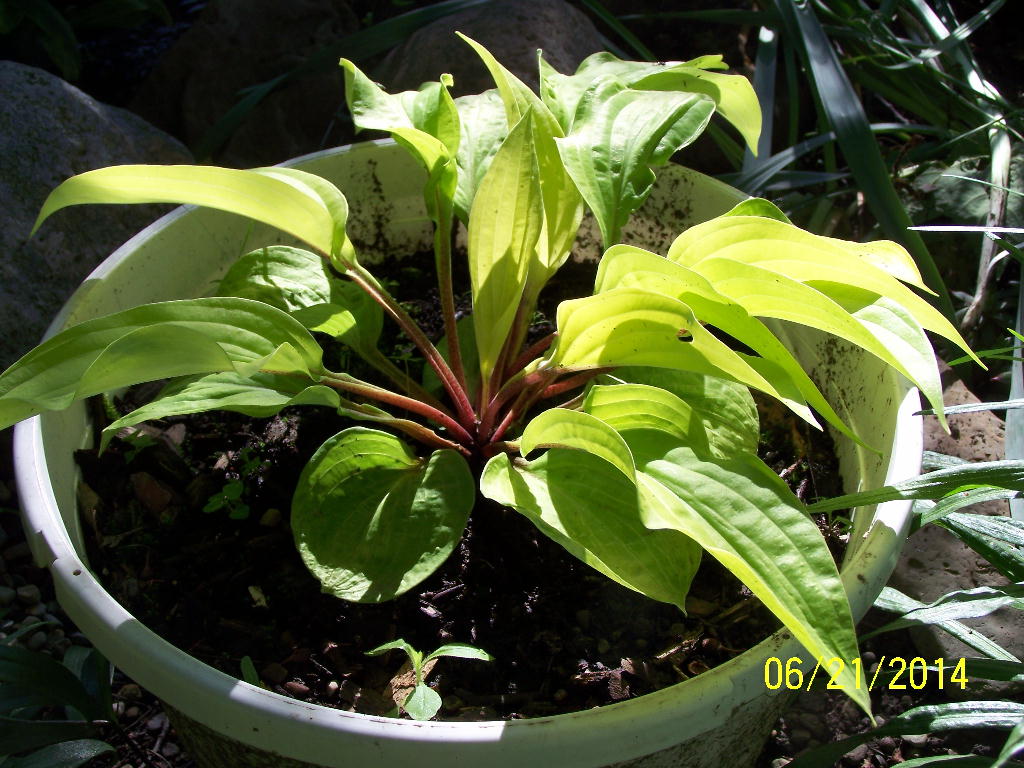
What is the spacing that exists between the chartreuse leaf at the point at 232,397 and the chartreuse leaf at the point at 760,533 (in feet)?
0.96

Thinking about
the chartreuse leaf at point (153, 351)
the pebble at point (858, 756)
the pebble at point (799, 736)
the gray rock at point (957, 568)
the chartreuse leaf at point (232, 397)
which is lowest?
the pebble at point (858, 756)

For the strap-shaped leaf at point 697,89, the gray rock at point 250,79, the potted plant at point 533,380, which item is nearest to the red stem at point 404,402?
the potted plant at point 533,380

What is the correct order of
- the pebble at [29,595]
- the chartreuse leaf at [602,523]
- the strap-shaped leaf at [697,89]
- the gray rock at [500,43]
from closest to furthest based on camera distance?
the chartreuse leaf at [602,523] → the strap-shaped leaf at [697,89] → the pebble at [29,595] → the gray rock at [500,43]

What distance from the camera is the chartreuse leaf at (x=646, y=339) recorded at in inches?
27.5

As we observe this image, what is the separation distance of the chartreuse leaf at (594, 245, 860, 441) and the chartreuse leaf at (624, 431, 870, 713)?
77mm

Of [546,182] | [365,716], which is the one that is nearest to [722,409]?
[546,182]

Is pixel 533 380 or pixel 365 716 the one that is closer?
pixel 365 716

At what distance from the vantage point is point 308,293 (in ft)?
3.48

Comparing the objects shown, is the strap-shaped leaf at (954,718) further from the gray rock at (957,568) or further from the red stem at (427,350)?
the red stem at (427,350)

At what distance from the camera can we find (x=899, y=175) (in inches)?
65.6

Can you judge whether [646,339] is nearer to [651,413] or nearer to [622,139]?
[651,413]

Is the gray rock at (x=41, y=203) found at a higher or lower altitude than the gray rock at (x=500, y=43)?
lower

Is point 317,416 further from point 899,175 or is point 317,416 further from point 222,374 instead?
point 899,175

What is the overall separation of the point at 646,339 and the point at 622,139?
0.31 meters
